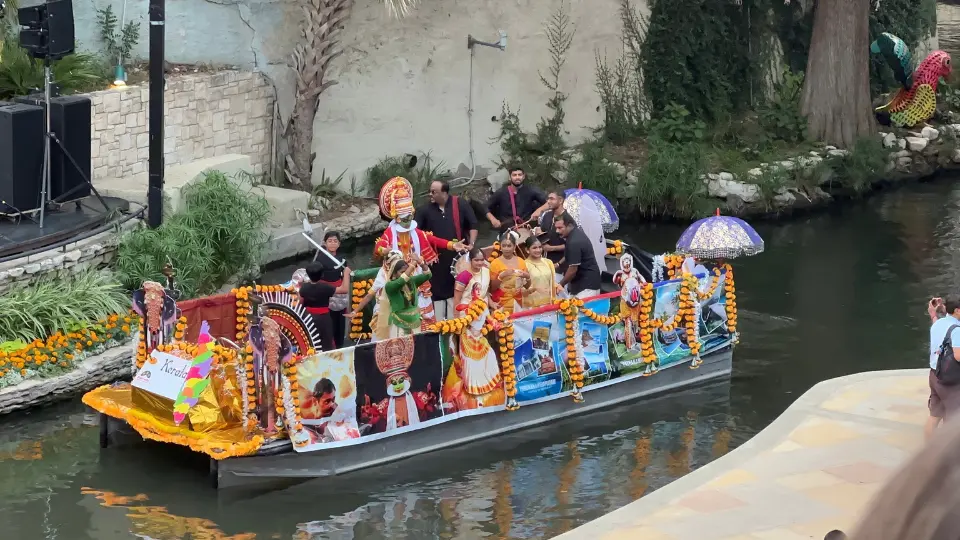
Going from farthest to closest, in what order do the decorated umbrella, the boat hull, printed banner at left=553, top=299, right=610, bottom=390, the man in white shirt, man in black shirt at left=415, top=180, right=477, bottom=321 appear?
the decorated umbrella → man in black shirt at left=415, top=180, right=477, bottom=321 → printed banner at left=553, top=299, right=610, bottom=390 → the boat hull → the man in white shirt

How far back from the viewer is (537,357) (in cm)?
1179

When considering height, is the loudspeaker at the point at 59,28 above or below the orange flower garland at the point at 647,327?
above

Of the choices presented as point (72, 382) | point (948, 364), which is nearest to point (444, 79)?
point (72, 382)

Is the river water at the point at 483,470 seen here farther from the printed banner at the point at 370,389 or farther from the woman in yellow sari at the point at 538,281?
the woman in yellow sari at the point at 538,281

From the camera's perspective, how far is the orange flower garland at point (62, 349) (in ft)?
38.8

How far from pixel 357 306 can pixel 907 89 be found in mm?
15194

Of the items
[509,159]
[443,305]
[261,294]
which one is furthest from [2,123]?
[509,159]

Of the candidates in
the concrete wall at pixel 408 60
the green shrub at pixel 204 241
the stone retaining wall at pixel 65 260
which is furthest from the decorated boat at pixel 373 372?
the concrete wall at pixel 408 60

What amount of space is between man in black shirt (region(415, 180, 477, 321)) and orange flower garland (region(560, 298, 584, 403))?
1.65 m

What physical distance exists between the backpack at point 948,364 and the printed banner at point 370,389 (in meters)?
3.98

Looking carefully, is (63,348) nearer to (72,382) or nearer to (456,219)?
(72,382)

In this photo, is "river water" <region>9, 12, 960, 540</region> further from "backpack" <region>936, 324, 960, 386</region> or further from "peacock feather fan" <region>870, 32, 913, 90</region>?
"peacock feather fan" <region>870, 32, 913, 90</region>

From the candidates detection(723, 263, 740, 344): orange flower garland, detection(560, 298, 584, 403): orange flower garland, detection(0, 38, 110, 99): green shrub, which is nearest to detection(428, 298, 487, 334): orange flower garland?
detection(560, 298, 584, 403): orange flower garland

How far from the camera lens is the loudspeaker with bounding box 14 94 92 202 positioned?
45.4 ft
